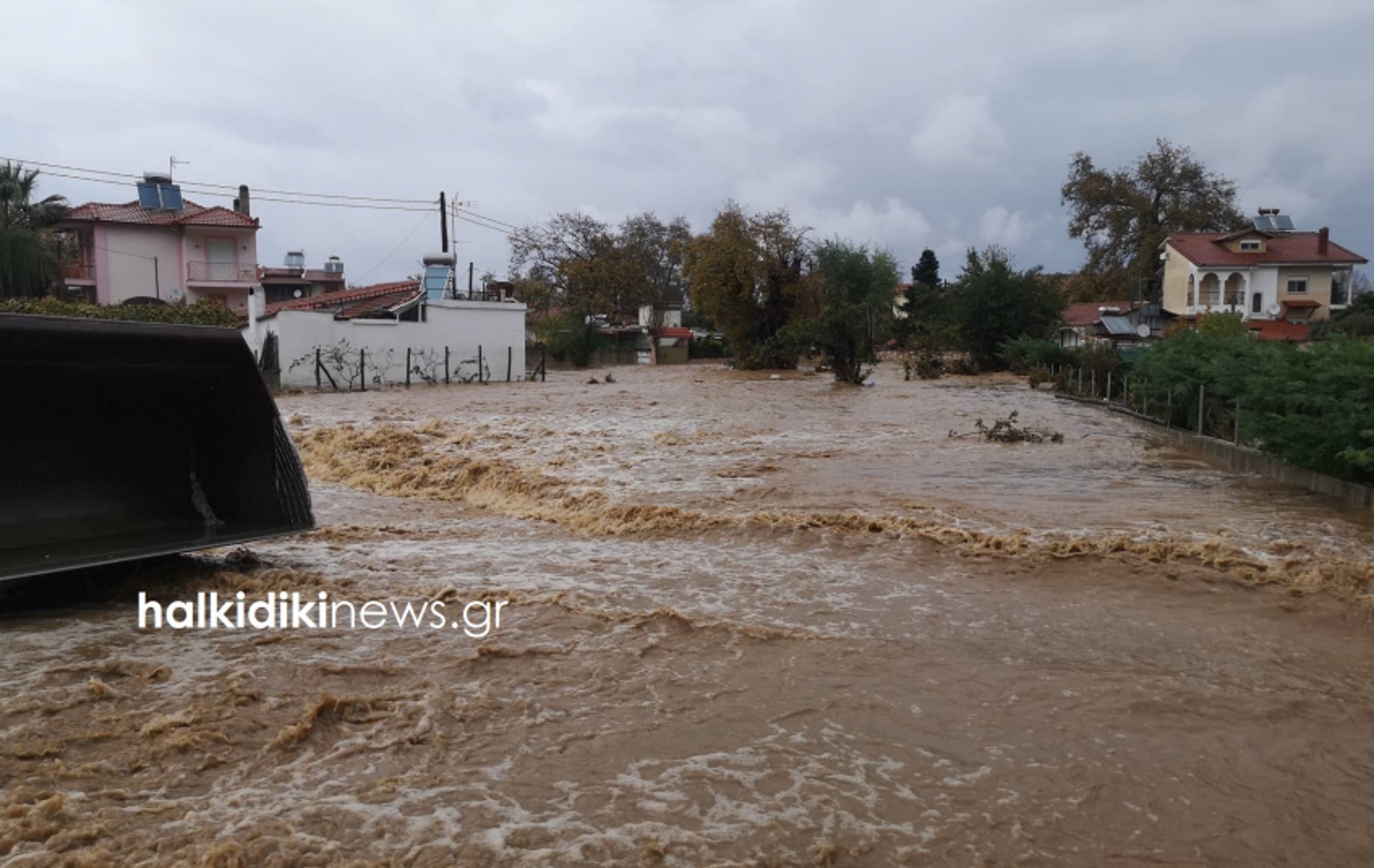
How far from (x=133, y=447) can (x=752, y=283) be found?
37131 millimetres

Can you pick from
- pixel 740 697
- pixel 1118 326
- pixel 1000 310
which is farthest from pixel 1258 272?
pixel 740 697

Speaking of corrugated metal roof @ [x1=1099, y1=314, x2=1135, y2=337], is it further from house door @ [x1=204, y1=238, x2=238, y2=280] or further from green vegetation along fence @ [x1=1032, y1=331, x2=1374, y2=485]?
house door @ [x1=204, y1=238, x2=238, y2=280]

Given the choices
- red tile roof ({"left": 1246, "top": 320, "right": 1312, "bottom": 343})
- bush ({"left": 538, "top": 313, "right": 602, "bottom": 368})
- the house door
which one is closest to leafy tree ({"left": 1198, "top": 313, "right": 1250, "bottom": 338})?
red tile roof ({"left": 1246, "top": 320, "right": 1312, "bottom": 343})

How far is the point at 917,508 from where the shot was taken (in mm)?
9836

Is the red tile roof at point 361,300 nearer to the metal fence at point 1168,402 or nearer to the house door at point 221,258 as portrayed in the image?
the house door at point 221,258

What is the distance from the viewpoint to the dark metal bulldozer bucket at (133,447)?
689 cm

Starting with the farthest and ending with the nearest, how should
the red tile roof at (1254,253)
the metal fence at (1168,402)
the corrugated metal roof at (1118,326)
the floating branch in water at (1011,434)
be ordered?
the red tile roof at (1254,253)
the corrugated metal roof at (1118,326)
the floating branch in water at (1011,434)
the metal fence at (1168,402)

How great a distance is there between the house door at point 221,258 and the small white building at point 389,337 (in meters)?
5.81

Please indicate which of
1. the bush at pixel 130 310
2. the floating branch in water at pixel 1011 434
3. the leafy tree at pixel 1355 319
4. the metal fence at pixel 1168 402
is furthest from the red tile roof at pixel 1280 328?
the bush at pixel 130 310

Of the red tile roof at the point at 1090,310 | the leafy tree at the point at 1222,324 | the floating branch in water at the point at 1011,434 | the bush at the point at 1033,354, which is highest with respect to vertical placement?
the red tile roof at the point at 1090,310

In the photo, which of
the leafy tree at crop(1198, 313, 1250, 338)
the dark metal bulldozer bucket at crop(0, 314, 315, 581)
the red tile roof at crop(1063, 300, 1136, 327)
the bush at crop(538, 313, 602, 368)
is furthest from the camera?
the red tile roof at crop(1063, 300, 1136, 327)

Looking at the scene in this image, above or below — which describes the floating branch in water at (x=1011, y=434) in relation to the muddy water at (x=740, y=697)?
above

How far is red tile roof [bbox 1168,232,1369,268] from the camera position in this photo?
53.2 meters

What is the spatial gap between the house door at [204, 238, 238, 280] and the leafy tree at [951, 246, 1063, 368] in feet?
103
